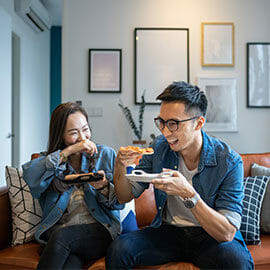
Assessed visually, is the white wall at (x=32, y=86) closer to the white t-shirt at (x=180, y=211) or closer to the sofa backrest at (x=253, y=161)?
the sofa backrest at (x=253, y=161)

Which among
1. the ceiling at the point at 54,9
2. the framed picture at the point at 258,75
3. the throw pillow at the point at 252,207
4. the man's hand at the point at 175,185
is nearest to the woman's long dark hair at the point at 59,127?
the man's hand at the point at 175,185

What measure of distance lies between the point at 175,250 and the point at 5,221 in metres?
0.94

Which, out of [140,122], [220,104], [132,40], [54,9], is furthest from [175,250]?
[54,9]

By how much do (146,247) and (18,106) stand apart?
4.24 meters

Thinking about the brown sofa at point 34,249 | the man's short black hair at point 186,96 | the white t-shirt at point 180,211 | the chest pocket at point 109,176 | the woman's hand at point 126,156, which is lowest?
the brown sofa at point 34,249

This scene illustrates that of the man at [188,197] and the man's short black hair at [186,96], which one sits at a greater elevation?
the man's short black hair at [186,96]

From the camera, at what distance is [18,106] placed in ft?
17.2

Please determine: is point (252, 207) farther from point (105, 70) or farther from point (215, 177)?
point (105, 70)

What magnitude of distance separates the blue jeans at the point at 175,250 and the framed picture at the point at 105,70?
232 cm

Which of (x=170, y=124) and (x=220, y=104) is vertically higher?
(x=220, y=104)

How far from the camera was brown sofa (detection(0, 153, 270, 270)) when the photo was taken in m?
1.61

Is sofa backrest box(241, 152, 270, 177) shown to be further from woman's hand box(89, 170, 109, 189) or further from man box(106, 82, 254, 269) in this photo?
woman's hand box(89, 170, 109, 189)

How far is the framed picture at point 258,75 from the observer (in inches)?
148

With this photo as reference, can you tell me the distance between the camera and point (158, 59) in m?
3.77
